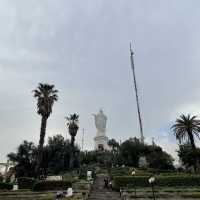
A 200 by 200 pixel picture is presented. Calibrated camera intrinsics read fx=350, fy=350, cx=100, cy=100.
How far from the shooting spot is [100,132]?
125000 mm

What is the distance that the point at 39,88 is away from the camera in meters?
67.9

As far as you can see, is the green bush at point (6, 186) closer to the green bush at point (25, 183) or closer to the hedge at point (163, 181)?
the green bush at point (25, 183)

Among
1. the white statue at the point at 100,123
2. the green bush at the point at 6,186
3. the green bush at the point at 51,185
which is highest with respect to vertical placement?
the white statue at the point at 100,123

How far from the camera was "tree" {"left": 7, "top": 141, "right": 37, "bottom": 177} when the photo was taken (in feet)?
243

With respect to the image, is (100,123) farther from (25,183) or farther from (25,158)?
(25,183)

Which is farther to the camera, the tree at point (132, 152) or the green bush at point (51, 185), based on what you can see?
the tree at point (132, 152)

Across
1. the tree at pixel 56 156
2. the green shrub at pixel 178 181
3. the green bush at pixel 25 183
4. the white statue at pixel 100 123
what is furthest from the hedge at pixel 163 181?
the white statue at pixel 100 123

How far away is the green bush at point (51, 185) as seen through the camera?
160 ft

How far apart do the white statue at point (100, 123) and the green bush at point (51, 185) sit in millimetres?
74705

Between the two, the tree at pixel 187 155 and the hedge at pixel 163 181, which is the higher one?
the tree at pixel 187 155

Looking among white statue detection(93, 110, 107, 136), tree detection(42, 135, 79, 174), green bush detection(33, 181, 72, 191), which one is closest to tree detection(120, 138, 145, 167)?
tree detection(42, 135, 79, 174)

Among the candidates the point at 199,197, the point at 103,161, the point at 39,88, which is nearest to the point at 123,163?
the point at 103,161

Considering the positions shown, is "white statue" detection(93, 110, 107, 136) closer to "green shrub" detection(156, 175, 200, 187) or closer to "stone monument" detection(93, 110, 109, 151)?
"stone monument" detection(93, 110, 109, 151)

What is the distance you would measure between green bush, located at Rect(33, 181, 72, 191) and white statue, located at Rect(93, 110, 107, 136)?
74705 millimetres
